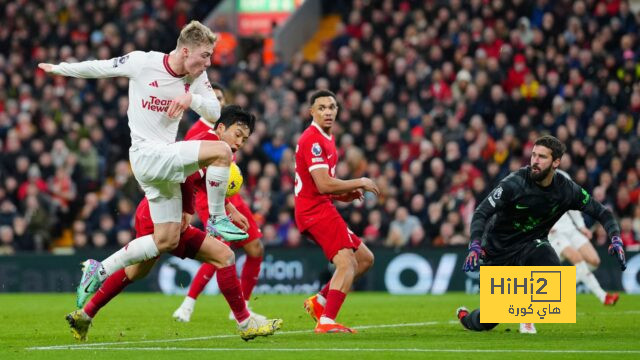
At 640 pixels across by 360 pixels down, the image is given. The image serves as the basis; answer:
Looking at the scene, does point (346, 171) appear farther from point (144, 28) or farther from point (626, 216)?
point (144, 28)

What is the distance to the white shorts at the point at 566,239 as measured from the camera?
17.8 meters

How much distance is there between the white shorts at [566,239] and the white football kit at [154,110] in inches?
340

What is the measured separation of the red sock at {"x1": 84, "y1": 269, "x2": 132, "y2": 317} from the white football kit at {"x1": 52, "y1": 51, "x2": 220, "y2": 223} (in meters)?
0.74

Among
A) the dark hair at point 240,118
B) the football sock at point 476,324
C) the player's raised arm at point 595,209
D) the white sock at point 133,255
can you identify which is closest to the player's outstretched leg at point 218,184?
the white sock at point 133,255

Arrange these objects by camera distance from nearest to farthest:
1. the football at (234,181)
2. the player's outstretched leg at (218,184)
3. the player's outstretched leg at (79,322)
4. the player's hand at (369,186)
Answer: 1. the player's outstretched leg at (218,184)
2. the player's outstretched leg at (79,322)
3. the player's hand at (369,186)
4. the football at (234,181)

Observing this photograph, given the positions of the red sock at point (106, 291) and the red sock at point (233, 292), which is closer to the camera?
the red sock at point (233, 292)

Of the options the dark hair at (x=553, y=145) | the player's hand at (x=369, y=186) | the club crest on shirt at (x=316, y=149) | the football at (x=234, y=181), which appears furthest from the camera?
the football at (x=234, y=181)

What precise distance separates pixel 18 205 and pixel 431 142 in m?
8.18

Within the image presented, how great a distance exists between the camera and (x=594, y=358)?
9078mm

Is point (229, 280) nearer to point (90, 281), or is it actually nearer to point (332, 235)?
point (90, 281)

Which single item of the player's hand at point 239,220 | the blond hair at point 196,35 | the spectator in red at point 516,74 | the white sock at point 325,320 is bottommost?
the white sock at point 325,320

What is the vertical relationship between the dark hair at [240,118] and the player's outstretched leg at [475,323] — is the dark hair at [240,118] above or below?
above

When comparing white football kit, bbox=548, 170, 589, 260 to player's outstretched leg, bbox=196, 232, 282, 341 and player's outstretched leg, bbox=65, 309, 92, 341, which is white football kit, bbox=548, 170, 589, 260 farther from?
player's outstretched leg, bbox=65, 309, 92, 341

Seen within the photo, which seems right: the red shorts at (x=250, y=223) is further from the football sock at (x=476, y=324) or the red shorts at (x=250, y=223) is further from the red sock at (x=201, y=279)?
the football sock at (x=476, y=324)
